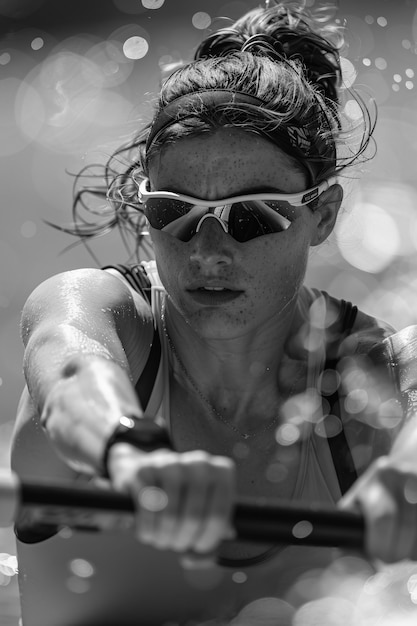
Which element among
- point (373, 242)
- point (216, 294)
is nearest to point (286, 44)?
point (216, 294)

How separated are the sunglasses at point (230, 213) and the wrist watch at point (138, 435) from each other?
434mm

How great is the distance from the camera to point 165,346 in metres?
1.26

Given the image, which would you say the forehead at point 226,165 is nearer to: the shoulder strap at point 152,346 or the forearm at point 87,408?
the shoulder strap at point 152,346

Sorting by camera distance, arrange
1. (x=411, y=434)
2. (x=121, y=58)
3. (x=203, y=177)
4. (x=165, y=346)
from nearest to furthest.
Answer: (x=411, y=434), (x=203, y=177), (x=165, y=346), (x=121, y=58)

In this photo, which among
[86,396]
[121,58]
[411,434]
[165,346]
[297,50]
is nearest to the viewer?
[86,396]

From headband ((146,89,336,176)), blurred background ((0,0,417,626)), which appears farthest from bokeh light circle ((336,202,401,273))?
headband ((146,89,336,176))

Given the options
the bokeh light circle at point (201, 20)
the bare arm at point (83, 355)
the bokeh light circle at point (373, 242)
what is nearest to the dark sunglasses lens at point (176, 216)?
the bare arm at point (83, 355)

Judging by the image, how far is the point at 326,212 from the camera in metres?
1.32

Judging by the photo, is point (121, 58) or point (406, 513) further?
point (121, 58)

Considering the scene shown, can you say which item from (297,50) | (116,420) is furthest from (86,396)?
(297,50)

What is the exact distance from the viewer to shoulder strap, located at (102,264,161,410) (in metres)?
1.22

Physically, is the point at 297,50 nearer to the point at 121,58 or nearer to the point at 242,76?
the point at 242,76

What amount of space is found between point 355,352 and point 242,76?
0.40 m

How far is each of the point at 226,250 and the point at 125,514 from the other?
537 mm
